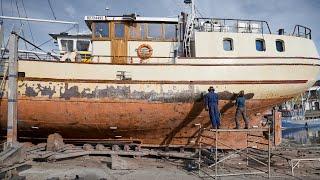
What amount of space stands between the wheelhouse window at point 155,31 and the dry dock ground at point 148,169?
16.1ft

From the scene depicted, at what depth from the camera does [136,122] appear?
1448 cm

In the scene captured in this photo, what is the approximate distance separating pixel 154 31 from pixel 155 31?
0.04m

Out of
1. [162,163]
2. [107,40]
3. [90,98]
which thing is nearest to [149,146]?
[162,163]

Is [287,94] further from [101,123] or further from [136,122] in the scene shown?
[101,123]

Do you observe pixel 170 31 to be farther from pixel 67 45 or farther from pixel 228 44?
pixel 67 45

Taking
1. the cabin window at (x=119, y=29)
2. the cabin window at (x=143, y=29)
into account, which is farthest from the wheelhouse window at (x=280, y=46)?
the cabin window at (x=119, y=29)

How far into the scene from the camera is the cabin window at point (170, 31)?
1566 centimetres

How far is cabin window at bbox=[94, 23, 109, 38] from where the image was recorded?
50.8ft

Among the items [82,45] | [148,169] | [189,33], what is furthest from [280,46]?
[82,45]

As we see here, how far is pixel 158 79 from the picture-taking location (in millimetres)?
14352

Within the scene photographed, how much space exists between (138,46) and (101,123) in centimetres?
346

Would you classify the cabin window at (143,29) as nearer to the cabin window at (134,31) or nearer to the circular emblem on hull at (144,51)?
the cabin window at (134,31)

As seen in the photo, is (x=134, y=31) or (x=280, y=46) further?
(x=280, y=46)

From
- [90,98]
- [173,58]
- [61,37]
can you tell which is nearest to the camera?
[90,98]
